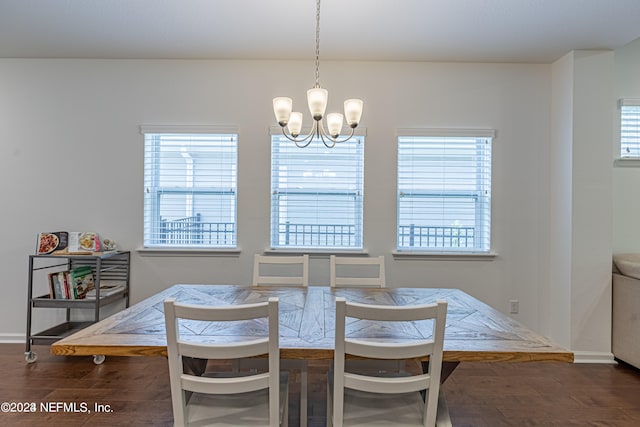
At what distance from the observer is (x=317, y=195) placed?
334 cm

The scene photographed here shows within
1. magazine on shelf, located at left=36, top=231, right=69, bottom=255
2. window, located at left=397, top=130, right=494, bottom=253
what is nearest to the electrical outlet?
window, located at left=397, top=130, right=494, bottom=253

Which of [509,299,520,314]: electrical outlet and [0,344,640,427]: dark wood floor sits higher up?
[509,299,520,314]: electrical outlet

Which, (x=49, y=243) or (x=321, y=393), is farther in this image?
(x=49, y=243)

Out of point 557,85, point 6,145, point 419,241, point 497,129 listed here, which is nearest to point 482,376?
point 419,241

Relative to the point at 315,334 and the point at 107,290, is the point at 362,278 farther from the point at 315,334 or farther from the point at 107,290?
the point at 107,290

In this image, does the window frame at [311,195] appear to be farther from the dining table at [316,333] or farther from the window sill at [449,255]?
the dining table at [316,333]

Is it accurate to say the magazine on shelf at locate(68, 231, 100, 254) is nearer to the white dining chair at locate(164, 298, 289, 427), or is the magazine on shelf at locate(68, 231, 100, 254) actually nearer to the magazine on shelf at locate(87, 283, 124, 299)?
the magazine on shelf at locate(87, 283, 124, 299)

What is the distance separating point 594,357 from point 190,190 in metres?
3.85

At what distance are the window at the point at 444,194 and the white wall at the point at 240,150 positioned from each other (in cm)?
11

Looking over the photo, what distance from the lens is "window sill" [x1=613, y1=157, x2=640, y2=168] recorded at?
3.23 metres

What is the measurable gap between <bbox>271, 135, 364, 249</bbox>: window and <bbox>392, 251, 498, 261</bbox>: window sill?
42cm

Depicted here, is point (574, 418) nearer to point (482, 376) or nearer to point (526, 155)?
point (482, 376)

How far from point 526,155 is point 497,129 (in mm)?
366

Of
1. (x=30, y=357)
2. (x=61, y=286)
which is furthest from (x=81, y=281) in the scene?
(x=30, y=357)
